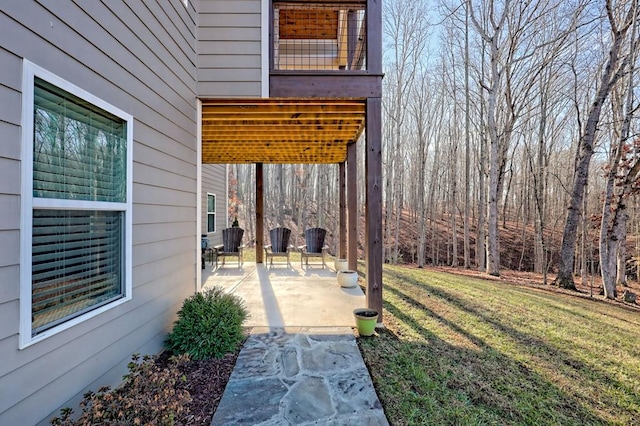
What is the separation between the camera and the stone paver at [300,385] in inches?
79.9

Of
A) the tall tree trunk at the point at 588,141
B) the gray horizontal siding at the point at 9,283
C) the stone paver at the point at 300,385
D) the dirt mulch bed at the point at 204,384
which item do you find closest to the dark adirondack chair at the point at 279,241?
the stone paver at the point at 300,385

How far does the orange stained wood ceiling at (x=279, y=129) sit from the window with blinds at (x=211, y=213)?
1884mm

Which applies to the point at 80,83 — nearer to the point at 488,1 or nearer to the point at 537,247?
the point at 488,1

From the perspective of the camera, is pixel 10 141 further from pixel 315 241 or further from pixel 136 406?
pixel 315 241

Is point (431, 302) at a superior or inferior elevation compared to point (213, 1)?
inferior

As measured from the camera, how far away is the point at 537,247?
1306 centimetres

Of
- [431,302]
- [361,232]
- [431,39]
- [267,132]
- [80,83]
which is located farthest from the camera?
[361,232]

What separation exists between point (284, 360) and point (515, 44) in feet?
31.9

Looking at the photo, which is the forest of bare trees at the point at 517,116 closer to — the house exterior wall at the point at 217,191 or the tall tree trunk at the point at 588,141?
the tall tree trunk at the point at 588,141

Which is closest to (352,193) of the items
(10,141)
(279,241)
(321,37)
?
(279,241)

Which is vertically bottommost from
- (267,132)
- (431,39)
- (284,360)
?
(284,360)

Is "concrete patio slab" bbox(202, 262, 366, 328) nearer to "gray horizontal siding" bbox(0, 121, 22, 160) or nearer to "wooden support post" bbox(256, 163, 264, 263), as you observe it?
"wooden support post" bbox(256, 163, 264, 263)

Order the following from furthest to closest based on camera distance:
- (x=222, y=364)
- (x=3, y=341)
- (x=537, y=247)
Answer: (x=537, y=247) < (x=222, y=364) < (x=3, y=341)

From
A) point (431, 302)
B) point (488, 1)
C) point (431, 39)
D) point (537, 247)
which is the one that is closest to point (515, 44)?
point (488, 1)
